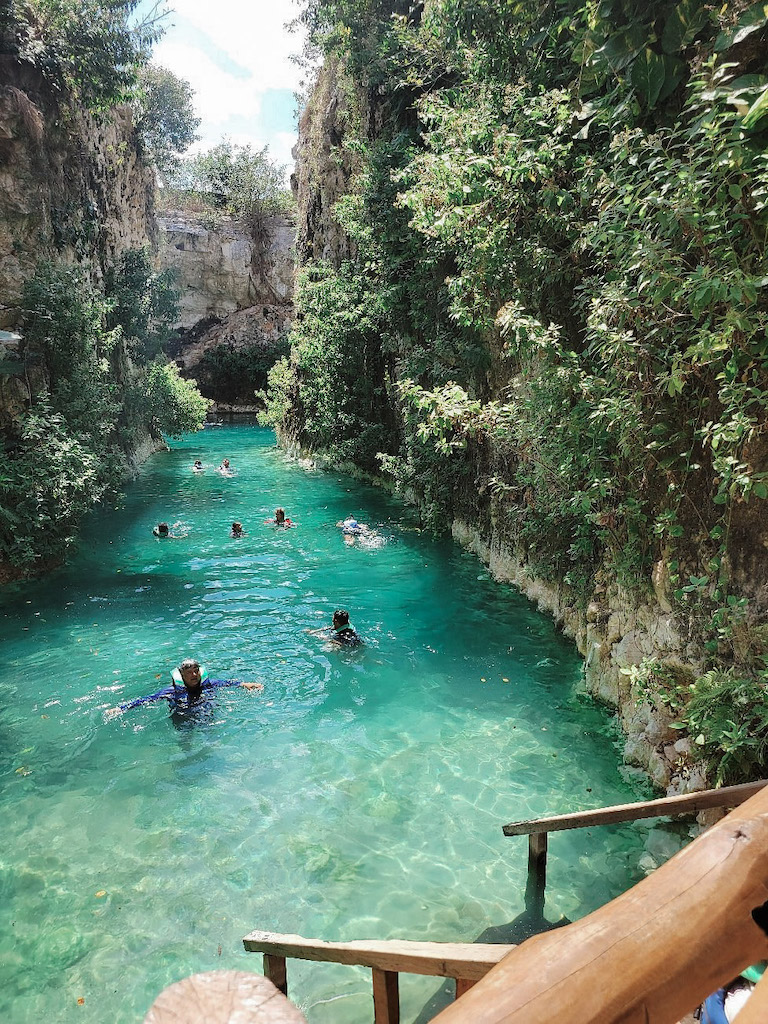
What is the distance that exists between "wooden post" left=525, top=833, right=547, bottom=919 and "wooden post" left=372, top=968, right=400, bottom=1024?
2437 mm

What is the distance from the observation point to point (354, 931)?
483 cm

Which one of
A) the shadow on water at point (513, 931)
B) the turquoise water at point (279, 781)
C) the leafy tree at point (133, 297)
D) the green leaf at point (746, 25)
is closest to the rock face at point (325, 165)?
the leafy tree at point (133, 297)

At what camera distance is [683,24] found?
562 cm

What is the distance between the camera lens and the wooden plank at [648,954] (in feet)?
3.15

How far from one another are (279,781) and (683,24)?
814 centimetres

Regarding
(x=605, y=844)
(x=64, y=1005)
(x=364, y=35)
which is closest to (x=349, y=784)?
(x=605, y=844)

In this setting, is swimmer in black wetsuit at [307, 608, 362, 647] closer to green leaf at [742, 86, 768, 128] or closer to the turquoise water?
the turquoise water

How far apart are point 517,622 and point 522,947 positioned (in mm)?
9497

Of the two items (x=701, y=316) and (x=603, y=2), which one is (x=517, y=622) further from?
(x=603, y=2)

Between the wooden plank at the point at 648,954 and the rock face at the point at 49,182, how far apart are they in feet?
50.6

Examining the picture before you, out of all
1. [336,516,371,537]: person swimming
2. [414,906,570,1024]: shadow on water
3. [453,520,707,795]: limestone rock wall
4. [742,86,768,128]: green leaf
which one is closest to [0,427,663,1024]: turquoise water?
[414,906,570,1024]: shadow on water

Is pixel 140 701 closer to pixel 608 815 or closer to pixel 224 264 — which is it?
pixel 608 815

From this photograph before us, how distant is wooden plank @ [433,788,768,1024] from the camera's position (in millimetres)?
959

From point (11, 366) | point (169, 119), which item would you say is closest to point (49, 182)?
point (11, 366)
